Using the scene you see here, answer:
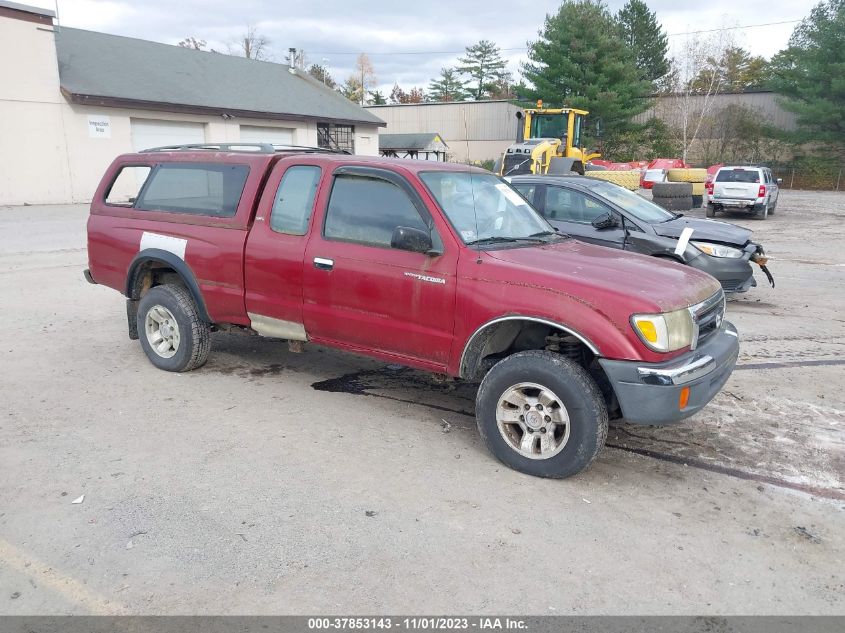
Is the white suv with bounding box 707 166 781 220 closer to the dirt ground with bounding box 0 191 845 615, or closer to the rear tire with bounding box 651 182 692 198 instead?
the rear tire with bounding box 651 182 692 198

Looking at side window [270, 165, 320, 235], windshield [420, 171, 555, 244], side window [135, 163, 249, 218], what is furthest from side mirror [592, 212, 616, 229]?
side window [135, 163, 249, 218]

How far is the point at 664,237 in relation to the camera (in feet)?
26.4

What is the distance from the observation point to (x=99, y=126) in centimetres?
2341

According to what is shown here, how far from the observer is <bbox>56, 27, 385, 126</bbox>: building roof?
77.8 ft

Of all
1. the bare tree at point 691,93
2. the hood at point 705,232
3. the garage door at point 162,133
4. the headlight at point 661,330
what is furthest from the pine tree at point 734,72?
the headlight at point 661,330

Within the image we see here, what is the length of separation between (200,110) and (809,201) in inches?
1069

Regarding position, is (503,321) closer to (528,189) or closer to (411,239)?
(411,239)

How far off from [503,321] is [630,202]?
5.17 metres

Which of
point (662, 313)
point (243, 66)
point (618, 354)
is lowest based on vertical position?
point (618, 354)

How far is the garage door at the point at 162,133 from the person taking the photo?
24.7 meters

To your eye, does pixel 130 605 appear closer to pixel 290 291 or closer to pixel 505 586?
pixel 505 586

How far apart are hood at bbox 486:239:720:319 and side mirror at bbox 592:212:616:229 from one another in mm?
3428

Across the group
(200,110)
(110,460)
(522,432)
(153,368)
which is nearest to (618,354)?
(522,432)
